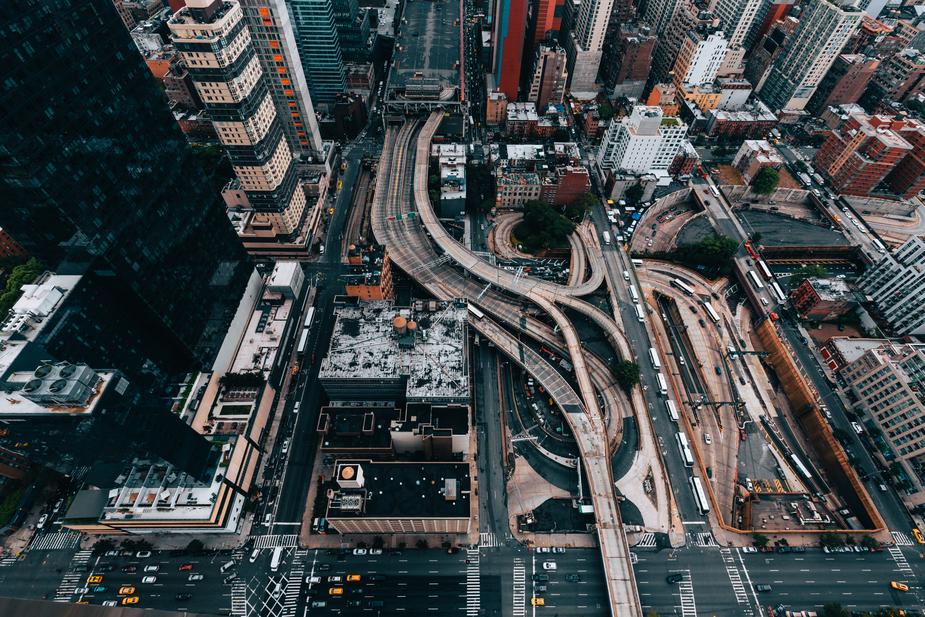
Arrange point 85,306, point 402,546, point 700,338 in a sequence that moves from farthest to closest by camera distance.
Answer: point 700,338 < point 402,546 < point 85,306

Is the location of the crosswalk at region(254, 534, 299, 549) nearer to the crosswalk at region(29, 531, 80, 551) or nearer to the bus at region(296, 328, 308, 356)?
the crosswalk at region(29, 531, 80, 551)

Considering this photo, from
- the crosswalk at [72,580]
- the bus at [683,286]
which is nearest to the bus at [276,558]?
the crosswalk at [72,580]

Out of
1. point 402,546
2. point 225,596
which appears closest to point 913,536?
point 402,546

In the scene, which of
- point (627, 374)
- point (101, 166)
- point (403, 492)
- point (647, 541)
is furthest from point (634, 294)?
point (101, 166)

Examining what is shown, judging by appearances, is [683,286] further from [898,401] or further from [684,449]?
[898,401]

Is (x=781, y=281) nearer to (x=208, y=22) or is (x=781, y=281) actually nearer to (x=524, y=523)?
(x=524, y=523)

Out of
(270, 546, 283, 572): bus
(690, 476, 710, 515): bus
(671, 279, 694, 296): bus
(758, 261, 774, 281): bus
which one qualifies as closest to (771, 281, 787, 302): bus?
(758, 261, 774, 281): bus

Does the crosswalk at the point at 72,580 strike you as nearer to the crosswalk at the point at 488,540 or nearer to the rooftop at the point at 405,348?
the rooftop at the point at 405,348
